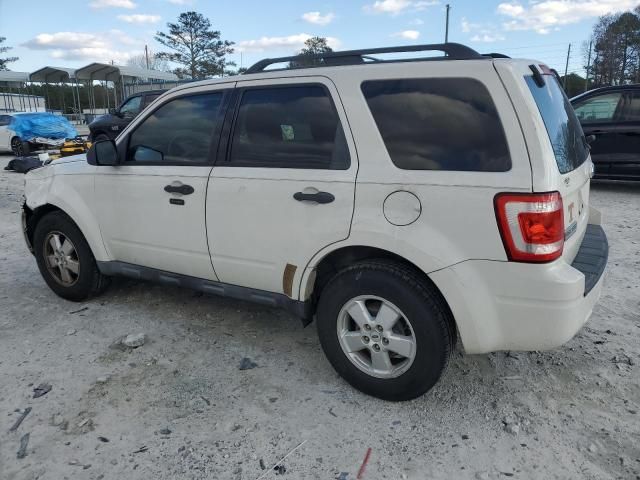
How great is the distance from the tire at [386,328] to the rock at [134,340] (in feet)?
4.65

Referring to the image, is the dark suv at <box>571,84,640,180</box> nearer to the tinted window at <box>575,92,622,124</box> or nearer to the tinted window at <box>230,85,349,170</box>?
the tinted window at <box>575,92,622,124</box>

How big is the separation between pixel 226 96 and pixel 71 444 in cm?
224

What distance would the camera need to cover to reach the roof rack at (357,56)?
2.66 meters

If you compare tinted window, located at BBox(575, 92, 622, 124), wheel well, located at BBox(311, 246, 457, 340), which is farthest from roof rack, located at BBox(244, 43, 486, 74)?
tinted window, located at BBox(575, 92, 622, 124)

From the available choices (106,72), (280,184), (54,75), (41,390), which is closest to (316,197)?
(280,184)

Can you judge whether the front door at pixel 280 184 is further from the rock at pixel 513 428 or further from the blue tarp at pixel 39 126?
the blue tarp at pixel 39 126

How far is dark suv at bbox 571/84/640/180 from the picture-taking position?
27.5 ft

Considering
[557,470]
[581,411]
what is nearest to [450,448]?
[557,470]

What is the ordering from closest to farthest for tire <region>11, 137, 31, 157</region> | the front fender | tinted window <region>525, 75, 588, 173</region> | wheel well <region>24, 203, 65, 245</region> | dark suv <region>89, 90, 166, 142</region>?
tinted window <region>525, 75, 588, 173</region> → the front fender → wheel well <region>24, 203, 65, 245</region> → dark suv <region>89, 90, 166, 142</region> → tire <region>11, 137, 31, 157</region>

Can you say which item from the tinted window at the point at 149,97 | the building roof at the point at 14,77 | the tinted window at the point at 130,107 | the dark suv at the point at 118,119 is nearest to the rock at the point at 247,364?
the tinted window at the point at 149,97

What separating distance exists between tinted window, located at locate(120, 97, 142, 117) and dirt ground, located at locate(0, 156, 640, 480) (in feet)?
42.0

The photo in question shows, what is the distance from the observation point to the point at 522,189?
91.1 inches

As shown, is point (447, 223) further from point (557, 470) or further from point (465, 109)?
point (557, 470)

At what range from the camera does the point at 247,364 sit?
3.34 metres
